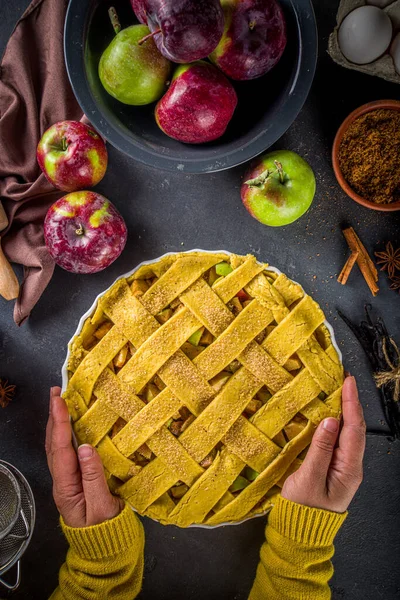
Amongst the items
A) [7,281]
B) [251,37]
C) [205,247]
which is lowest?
[205,247]

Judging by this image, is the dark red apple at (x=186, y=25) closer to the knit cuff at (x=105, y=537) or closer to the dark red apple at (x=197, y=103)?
the dark red apple at (x=197, y=103)

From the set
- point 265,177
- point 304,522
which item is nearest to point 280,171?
point 265,177

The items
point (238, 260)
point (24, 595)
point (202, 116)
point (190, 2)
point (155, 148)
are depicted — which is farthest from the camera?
point (24, 595)

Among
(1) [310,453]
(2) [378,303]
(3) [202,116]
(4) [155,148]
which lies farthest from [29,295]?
(2) [378,303]

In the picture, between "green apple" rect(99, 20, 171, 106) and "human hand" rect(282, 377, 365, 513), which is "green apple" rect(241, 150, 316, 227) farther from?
"human hand" rect(282, 377, 365, 513)

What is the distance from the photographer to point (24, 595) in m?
1.51

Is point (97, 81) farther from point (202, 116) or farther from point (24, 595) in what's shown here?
point (24, 595)

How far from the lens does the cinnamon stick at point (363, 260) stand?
1.44 meters

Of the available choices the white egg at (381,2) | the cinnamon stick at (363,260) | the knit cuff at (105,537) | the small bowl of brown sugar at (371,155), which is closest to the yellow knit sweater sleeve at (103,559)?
the knit cuff at (105,537)

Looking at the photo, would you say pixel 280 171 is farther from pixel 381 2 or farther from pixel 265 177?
pixel 381 2

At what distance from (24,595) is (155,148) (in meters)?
1.28

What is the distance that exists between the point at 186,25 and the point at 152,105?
276 mm

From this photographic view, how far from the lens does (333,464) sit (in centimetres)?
128

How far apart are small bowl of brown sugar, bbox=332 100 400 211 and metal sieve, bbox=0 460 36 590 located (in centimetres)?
116
